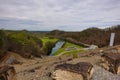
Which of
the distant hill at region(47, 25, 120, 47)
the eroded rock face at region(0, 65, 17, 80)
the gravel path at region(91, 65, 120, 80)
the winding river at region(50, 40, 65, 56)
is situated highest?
the distant hill at region(47, 25, 120, 47)

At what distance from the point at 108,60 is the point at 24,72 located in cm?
426

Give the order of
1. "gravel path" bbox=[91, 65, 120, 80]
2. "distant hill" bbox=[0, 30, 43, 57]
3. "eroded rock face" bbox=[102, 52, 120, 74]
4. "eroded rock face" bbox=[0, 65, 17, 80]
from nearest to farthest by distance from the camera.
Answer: "eroded rock face" bbox=[0, 65, 17, 80] < "gravel path" bbox=[91, 65, 120, 80] < "eroded rock face" bbox=[102, 52, 120, 74] < "distant hill" bbox=[0, 30, 43, 57]

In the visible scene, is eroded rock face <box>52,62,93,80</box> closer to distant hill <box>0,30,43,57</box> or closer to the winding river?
distant hill <box>0,30,43,57</box>

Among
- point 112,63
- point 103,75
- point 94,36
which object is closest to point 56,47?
point 94,36

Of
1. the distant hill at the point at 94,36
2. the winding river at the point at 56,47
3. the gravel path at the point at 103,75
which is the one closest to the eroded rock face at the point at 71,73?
the gravel path at the point at 103,75

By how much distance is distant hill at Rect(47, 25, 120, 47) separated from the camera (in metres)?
22.4

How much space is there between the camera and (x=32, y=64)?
39.9ft

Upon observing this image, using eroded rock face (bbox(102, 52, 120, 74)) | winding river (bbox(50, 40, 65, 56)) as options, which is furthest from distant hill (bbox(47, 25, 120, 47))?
eroded rock face (bbox(102, 52, 120, 74))

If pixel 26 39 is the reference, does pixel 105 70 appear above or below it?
below

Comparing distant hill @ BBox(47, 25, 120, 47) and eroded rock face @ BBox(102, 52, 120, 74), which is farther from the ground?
distant hill @ BBox(47, 25, 120, 47)

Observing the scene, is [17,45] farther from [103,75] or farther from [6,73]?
[6,73]

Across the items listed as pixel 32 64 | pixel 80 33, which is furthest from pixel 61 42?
pixel 32 64

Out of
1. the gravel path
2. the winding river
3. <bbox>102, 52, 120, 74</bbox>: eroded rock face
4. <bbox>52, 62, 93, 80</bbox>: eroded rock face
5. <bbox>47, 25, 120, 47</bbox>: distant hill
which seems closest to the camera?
<bbox>52, 62, 93, 80</bbox>: eroded rock face

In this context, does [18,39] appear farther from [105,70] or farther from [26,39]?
[105,70]
